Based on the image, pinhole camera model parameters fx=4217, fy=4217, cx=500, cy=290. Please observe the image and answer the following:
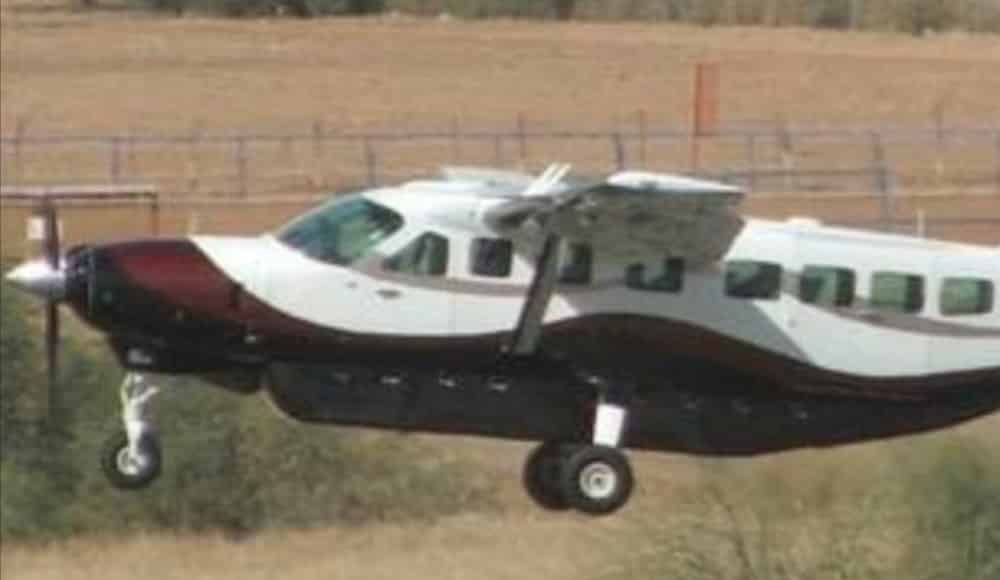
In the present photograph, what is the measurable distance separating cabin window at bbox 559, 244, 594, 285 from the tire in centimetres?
85

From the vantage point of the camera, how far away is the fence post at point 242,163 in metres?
42.8

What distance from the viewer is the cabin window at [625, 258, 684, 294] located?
21.4m

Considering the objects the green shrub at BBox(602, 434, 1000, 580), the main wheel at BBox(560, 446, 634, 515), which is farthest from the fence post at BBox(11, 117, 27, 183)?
the main wheel at BBox(560, 446, 634, 515)

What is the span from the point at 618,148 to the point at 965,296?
2195 cm

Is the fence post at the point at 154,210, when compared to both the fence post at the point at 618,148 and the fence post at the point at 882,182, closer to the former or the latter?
the fence post at the point at 618,148

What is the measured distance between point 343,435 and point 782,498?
19.2 meters

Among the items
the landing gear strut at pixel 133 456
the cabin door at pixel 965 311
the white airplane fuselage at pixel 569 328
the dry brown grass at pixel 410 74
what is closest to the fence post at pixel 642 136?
the dry brown grass at pixel 410 74

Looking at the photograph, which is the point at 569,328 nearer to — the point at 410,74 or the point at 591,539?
the point at 591,539

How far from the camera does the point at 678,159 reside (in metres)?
39.7

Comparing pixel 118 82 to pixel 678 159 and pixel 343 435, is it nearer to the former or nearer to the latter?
pixel 343 435

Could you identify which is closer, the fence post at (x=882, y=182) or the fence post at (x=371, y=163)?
the fence post at (x=882, y=182)

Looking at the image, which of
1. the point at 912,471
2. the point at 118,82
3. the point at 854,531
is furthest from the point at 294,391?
the point at 118,82

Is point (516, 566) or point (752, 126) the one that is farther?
point (516, 566)

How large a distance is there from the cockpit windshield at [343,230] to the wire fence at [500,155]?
25.4 feet
